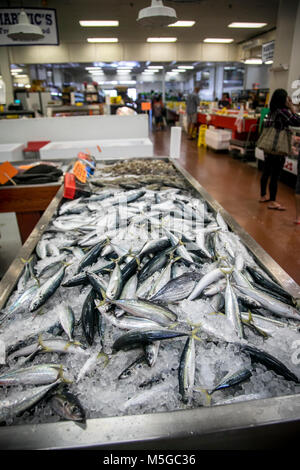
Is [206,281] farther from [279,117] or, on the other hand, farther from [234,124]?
[234,124]

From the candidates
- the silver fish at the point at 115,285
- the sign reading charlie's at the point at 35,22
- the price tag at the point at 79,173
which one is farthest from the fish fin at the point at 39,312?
the sign reading charlie's at the point at 35,22

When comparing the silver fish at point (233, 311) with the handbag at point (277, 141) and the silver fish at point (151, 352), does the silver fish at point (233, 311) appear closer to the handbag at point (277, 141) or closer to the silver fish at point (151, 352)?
the silver fish at point (151, 352)

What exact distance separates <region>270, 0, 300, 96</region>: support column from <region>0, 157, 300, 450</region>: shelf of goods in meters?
8.00

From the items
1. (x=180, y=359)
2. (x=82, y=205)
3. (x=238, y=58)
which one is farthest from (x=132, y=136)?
(x=238, y=58)

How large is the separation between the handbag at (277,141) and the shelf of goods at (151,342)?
3316mm

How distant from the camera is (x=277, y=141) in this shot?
184 inches

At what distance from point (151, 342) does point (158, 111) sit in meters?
18.7

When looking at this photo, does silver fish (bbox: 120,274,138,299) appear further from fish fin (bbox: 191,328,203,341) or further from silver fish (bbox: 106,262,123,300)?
fish fin (bbox: 191,328,203,341)

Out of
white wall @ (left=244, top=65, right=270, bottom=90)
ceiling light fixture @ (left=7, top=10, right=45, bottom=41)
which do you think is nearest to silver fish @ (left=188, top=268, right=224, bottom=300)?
ceiling light fixture @ (left=7, top=10, right=45, bottom=41)

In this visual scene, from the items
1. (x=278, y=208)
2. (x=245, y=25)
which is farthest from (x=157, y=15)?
(x=245, y=25)

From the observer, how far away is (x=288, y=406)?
0.87m

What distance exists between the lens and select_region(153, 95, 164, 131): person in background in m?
17.9

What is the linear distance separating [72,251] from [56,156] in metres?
4.08
